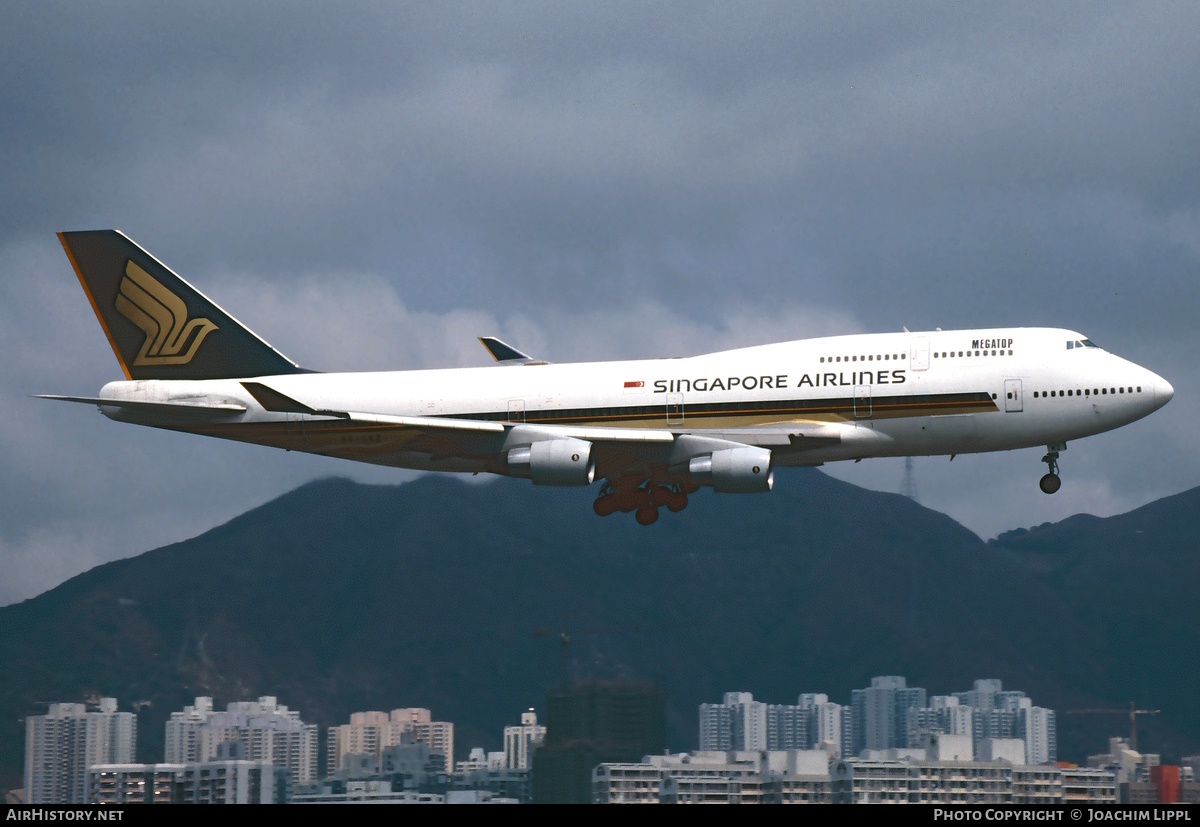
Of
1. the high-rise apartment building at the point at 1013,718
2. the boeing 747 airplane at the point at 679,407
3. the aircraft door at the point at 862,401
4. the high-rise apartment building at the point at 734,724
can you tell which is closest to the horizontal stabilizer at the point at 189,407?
the boeing 747 airplane at the point at 679,407

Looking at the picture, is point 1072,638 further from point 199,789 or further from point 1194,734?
point 199,789

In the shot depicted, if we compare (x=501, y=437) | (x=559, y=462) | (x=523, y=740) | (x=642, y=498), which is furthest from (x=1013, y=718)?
(x=559, y=462)

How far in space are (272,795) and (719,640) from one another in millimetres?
42463

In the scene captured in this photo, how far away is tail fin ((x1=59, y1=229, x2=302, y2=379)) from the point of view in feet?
222

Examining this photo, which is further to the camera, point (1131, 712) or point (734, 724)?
point (1131, 712)

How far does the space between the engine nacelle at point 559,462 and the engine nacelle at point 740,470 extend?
15.4ft

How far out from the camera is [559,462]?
58.3 m

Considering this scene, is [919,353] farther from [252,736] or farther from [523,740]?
[252,736]

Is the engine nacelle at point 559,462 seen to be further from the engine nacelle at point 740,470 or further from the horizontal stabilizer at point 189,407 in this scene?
the horizontal stabilizer at point 189,407

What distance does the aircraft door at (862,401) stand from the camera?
188 ft

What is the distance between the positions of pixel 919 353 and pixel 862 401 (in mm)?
2867

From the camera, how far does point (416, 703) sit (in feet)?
325

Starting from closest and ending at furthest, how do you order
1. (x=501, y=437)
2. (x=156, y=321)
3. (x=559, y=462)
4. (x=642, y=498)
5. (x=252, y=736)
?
(x=559, y=462) → (x=501, y=437) → (x=642, y=498) → (x=156, y=321) → (x=252, y=736)
